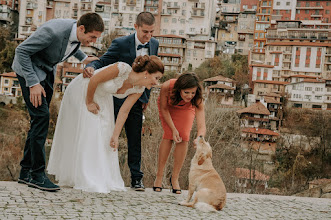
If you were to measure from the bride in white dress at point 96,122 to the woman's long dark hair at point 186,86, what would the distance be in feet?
1.02

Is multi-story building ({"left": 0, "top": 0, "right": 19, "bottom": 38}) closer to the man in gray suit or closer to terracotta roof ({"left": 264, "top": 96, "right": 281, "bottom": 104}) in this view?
terracotta roof ({"left": 264, "top": 96, "right": 281, "bottom": 104})

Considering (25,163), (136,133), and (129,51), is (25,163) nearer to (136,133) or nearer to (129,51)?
(136,133)

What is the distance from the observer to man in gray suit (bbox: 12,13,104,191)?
153 inches

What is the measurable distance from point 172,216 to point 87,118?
129 centimetres

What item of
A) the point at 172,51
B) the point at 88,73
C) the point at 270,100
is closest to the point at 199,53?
the point at 172,51

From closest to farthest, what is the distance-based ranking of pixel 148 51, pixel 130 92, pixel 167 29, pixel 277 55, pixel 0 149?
pixel 130 92 < pixel 148 51 < pixel 0 149 < pixel 277 55 < pixel 167 29

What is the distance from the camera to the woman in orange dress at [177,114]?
181 inches

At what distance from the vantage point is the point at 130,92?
4.42 metres

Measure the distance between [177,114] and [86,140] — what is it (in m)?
1.12

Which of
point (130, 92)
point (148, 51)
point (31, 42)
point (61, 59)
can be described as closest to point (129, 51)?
point (148, 51)

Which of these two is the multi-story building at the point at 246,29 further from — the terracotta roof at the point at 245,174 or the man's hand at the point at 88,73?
the man's hand at the point at 88,73

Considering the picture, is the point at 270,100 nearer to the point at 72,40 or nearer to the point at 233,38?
the point at 233,38

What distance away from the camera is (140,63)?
4.24m

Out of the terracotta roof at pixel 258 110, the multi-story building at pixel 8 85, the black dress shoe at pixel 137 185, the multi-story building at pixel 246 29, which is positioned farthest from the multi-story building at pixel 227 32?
the black dress shoe at pixel 137 185
